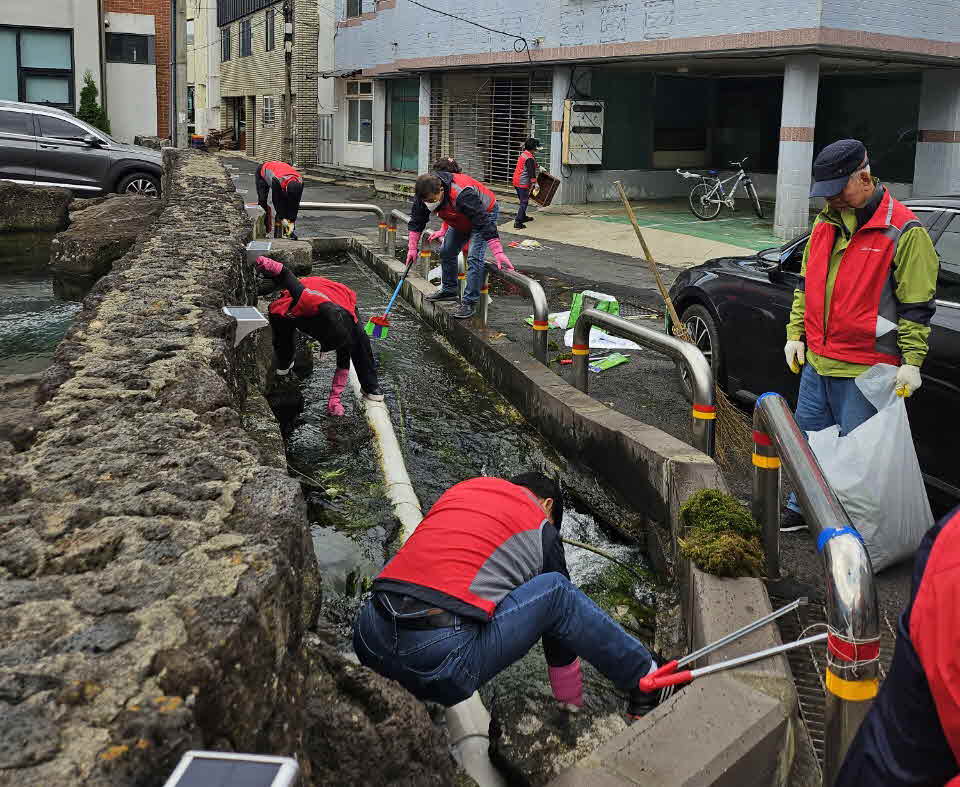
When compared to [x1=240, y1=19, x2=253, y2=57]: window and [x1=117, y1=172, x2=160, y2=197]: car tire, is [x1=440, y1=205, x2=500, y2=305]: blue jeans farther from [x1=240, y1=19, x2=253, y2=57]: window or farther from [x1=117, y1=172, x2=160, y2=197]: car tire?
[x1=240, y1=19, x2=253, y2=57]: window

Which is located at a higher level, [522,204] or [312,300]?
[522,204]

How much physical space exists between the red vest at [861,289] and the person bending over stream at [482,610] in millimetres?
1820

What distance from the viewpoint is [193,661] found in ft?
5.74

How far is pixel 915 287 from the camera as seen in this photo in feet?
14.1

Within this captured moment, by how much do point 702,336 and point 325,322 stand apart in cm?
258

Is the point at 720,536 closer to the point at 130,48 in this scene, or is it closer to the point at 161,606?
the point at 161,606

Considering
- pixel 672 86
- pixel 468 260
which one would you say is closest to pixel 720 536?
pixel 468 260

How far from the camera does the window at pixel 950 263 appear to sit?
4.89 metres

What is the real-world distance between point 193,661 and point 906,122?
2118 cm

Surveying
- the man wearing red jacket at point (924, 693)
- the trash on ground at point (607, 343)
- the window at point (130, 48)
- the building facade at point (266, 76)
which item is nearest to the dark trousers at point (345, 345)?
the trash on ground at point (607, 343)

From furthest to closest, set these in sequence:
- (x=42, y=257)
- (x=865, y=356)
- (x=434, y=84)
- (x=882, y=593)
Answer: (x=434, y=84)
(x=42, y=257)
(x=865, y=356)
(x=882, y=593)

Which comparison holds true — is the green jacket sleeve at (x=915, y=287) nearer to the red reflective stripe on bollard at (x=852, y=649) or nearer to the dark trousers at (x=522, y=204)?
the red reflective stripe on bollard at (x=852, y=649)

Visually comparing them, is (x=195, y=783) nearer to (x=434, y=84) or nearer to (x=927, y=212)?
(x=927, y=212)

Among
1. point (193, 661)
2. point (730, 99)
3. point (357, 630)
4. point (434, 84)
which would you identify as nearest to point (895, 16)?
point (730, 99)
